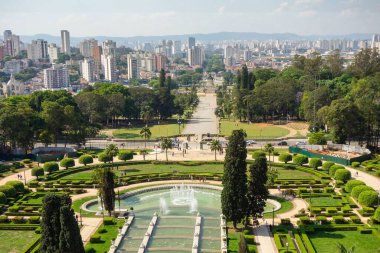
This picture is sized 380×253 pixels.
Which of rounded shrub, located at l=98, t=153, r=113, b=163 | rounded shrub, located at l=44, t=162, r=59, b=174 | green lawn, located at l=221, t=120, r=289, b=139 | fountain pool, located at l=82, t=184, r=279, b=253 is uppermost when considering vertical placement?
green lawn, located at l=221, t=120, r=289, b=139

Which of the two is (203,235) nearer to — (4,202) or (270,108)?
(4,202)

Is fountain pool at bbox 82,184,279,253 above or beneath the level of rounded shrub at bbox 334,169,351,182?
beneath

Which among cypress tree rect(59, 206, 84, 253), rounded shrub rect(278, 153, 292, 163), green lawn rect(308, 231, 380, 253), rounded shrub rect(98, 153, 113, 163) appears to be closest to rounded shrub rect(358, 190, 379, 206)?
green lawn rect(308, 231, 380, 253)

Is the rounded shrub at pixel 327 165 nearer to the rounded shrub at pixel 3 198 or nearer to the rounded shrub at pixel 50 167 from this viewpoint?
the rounded shrub at pixel 50 167

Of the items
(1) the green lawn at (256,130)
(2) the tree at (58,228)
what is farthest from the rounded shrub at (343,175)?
(2) the tree at (58,228)

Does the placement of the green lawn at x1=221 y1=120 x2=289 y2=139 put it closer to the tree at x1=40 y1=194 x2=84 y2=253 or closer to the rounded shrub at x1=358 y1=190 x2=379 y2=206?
the rounded shrub at x1=358 y1=190 x2=379 y2=206

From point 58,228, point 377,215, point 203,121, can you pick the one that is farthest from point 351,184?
point 203,121
